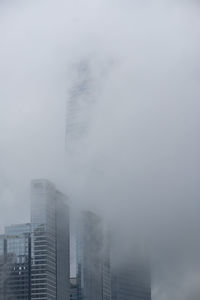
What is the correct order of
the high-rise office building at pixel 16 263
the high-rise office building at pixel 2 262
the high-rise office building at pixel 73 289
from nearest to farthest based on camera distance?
the high-rise office building at pixel 16 263
the high-rise office building at pixel 2 262
the high-rise office building at pixel 73 289

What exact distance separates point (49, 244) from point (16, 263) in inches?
54.2

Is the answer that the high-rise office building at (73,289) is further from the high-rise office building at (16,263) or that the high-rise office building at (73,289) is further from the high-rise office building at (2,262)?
the high-rise office building at (2,262)

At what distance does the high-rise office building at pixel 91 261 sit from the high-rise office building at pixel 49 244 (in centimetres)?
60

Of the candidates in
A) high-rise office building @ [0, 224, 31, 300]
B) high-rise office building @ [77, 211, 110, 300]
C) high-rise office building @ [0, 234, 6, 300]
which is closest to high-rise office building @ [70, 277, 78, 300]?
high-rise office building @ [77, 211, 110, 300]

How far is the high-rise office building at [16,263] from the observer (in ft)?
108

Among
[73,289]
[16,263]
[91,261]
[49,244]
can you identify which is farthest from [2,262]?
[91,261]

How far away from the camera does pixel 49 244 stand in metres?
34.0

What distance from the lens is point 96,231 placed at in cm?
3338

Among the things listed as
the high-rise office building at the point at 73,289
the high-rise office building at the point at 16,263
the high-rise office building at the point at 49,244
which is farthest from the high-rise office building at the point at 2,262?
the high-rise office building at the point at 73,289

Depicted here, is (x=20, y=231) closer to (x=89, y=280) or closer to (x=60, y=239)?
(x=60, y=239)

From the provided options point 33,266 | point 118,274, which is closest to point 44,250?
point 33,266

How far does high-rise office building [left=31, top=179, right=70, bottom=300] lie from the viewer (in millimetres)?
33375

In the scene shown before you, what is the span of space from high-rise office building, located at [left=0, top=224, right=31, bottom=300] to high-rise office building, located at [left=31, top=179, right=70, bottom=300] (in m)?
0.28

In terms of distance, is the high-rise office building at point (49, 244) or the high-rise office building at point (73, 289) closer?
the high-rise office building at point (49, 244)
